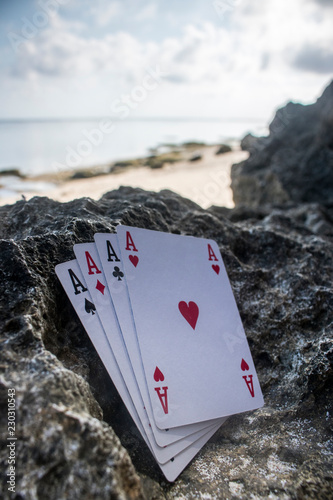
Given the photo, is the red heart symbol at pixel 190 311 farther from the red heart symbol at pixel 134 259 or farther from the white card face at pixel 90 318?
the white card face at pixel 90 318

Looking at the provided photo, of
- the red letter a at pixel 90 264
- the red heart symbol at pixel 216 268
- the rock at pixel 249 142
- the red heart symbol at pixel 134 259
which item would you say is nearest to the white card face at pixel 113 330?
the red letter a at pixel 90 264

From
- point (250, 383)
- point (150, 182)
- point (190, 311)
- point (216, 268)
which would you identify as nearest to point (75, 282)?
point (190, 311)

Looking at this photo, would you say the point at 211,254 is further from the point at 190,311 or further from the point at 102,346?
the point at 102,346

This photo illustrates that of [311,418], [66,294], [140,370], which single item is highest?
[66,294]

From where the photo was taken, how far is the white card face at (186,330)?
1715 mm

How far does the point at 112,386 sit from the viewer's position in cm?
175

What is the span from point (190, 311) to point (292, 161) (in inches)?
164

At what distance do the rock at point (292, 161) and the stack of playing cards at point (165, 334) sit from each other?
326cm

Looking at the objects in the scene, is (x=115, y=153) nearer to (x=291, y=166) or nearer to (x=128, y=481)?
(x=291, y=166)

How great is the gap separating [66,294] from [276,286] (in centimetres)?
134

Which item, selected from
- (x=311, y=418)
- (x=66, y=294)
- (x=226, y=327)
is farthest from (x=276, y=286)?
(x=66, y=294)

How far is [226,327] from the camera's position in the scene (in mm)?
2068

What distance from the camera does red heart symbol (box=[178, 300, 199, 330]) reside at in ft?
6.45

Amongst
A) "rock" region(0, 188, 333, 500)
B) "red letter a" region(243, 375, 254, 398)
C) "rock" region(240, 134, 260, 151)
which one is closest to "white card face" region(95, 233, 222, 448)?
"rock" region(0, 188, 333, 500)
